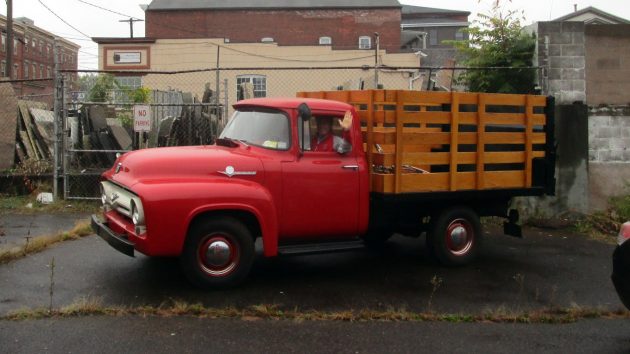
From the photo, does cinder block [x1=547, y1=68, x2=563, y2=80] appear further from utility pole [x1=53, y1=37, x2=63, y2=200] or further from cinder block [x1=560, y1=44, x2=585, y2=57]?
utility pole [x1=53, y1=37, x2=63, y2=200]

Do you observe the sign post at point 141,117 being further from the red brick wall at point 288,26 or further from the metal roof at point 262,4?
the metal roof at point 262,4

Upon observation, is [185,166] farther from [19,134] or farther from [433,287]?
[19,134]

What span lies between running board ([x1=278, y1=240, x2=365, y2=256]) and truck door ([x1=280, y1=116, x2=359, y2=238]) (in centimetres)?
10

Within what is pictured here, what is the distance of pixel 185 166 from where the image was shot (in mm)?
6090

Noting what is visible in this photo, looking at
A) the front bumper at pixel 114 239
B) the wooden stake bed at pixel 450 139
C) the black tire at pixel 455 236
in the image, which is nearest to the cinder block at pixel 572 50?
the wooden stake bed at pixel 450 139

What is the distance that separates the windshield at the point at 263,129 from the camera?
6.57m

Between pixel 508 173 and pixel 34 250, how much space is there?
5991mm

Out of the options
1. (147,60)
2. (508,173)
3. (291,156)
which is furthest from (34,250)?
(147,60)

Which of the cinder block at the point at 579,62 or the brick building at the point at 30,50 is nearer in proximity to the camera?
the cinder block at the point at 579,62

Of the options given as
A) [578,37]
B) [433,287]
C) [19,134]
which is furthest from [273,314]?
[19,134]

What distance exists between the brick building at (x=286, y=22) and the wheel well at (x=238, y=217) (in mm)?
51282

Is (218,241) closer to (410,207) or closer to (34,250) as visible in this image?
(410,207)

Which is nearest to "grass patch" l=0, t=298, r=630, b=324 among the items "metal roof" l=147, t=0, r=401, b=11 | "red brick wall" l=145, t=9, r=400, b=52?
"red brick wall" l=145, t=9, r=400, b=52

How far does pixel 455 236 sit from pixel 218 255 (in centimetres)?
307
